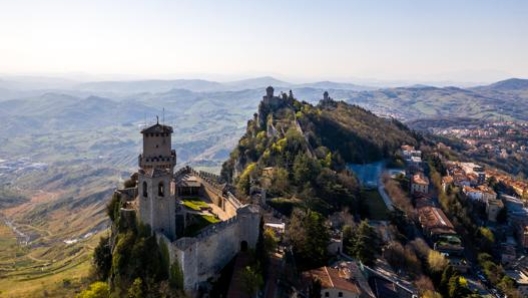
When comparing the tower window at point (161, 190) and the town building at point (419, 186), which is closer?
the tower window at point (161, 190)

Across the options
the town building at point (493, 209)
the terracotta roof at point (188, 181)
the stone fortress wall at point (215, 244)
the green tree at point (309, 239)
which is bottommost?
the town building at point (493, 209)

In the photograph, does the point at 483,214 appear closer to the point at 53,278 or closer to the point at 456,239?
the point at 456,239

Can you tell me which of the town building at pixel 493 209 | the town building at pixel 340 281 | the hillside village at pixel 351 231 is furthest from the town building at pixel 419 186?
the town building at pixel 340 281

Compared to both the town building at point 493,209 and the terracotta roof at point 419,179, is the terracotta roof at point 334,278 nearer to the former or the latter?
the terracotta roof at point 419,179

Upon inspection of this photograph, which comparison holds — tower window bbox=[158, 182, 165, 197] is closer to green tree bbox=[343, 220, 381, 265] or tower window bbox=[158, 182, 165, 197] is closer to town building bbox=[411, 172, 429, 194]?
green tree bbox=[343, 220, 381, 265]

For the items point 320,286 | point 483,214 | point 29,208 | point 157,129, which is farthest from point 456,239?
point 29,208

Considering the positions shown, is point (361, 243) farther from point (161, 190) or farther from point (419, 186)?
point (419, 186)

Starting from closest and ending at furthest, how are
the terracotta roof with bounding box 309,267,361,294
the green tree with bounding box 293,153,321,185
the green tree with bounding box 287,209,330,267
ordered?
1. the terracotta roof with bounding box 309,267,361,294
2. the green tree with bounding box 287,209,330,267
3. the green tree with bounding box 293,153,321,185

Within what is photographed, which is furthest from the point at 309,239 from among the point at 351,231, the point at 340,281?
the point at 351,231

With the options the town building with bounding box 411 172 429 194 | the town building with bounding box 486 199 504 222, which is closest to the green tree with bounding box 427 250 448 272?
the town building with bounding box 411 172 429 194

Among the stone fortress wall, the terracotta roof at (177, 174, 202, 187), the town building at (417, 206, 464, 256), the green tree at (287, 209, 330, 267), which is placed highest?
the terracotta roof at (177, 174, 202, 187)

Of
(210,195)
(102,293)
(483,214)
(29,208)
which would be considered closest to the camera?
(102,293)
